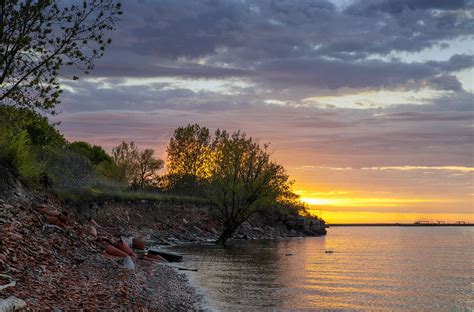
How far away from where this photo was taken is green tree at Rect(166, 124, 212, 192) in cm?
9662

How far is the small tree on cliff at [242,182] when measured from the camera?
192 ft

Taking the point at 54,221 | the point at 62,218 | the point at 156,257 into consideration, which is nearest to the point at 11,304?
the point at 54,221

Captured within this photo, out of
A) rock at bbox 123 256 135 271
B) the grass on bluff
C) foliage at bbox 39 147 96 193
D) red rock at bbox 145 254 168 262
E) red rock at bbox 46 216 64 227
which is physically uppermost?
foliage at bbox 39 147 96 193

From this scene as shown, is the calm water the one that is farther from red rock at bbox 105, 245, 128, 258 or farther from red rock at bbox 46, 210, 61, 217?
red rock at bbox 46, 210, 61, 217

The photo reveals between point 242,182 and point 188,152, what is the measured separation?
42.2m

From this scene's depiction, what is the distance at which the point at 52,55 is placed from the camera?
1862 centimetres

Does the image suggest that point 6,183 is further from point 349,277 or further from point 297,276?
point 349,277

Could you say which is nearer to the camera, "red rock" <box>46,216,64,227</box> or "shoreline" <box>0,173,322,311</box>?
"shoreline" <box>0,173,322,311</box>

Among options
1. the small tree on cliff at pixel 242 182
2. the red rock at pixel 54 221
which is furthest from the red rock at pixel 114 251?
the small tree on cliff at pixel 242 182

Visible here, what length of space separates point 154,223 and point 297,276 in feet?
101

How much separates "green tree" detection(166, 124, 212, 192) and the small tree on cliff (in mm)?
34139

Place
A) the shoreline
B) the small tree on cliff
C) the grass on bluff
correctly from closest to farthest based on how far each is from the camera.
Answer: the shoreline
the grass on bluff
the small tree on cliff

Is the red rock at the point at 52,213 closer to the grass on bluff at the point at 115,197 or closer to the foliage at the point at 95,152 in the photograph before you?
the grass on bluff at the point at 115,197

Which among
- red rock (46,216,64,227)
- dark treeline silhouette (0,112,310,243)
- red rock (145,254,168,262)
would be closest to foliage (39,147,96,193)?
dark treeline silhouette (0,112,310,243)
